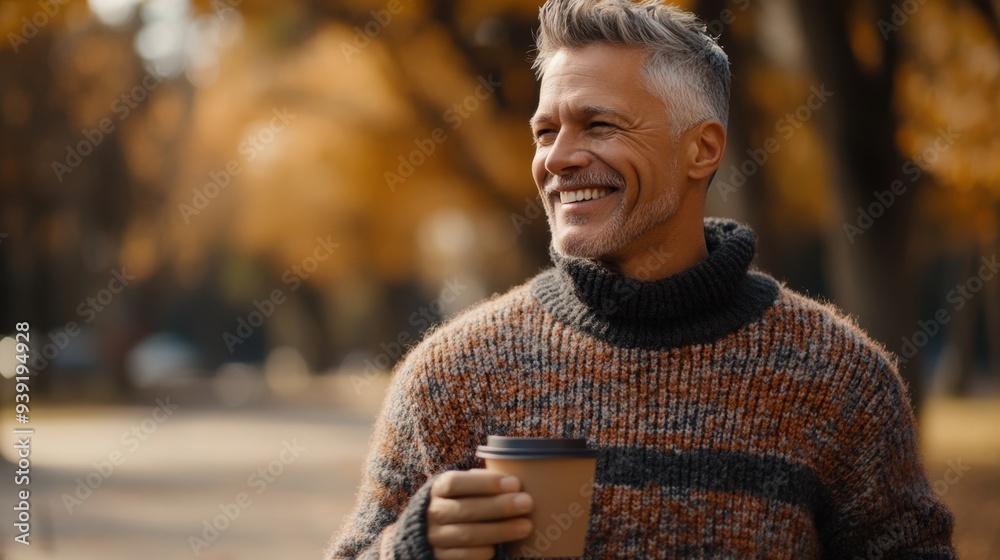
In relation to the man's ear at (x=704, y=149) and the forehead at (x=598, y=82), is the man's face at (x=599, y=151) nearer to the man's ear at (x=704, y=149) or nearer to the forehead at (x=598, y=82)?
the forehead at (x=598, y=82)

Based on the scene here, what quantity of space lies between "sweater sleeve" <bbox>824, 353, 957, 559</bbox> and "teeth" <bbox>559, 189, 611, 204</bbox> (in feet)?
2.42

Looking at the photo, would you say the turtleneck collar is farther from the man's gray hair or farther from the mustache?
the man's gray hair

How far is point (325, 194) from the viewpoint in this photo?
32.6 metres

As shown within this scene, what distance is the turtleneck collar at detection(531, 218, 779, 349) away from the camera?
291cm

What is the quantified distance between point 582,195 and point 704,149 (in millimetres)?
417

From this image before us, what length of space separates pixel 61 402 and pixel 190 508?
49.7 ft

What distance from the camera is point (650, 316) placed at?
2.92m

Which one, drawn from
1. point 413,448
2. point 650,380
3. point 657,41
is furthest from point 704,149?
point 413,448

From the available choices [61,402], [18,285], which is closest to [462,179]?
[18,285]

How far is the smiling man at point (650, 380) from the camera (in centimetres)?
278

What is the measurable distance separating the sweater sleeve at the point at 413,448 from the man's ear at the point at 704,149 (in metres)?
0.80

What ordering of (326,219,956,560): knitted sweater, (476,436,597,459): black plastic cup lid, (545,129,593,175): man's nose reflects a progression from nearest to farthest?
(476,436,597,459): black plastic cup lid → (326,219,956,560): knitted sweater → (545,129,593,175): man's nose

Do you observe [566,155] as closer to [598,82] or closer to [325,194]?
[598,82]

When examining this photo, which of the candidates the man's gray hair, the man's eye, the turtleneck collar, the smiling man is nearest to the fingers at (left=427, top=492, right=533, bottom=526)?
the smiling man
